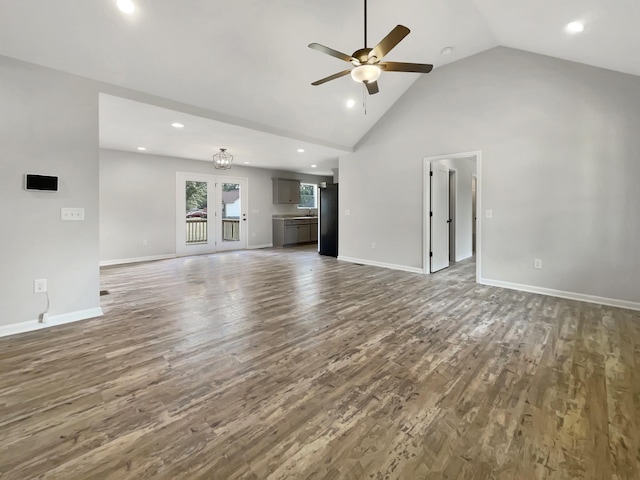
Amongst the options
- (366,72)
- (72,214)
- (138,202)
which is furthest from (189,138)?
(366,72)

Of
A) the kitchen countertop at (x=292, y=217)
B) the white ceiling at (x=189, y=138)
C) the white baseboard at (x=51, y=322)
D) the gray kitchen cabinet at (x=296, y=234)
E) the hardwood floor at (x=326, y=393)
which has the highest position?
the white ceiling at (x=189, y=138)

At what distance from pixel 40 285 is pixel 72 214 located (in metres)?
0.75

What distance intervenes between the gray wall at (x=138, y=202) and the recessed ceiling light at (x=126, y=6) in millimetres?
4425

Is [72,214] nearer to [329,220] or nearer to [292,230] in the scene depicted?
[329,220]

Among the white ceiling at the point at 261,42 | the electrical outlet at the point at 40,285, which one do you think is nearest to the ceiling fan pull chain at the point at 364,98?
the white ceiling at the point at 261,42

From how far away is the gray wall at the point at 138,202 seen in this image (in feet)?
20.6

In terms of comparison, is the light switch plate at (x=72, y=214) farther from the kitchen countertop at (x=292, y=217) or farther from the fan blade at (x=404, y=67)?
the kitchen countertop at (x=292, y=217)

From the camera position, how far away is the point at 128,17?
2.73 m

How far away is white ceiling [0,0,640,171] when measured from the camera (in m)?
2.67

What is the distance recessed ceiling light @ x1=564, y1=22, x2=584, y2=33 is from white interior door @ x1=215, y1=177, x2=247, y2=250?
23.9 ft

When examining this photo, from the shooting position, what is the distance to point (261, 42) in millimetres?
3391

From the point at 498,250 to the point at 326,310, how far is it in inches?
115

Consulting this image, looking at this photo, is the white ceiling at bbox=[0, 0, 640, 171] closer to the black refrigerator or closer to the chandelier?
the chandelier

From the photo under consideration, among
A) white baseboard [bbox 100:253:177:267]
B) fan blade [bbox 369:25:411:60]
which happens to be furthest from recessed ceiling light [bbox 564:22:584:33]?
white baseboard [bbox 100:253:177:267]
